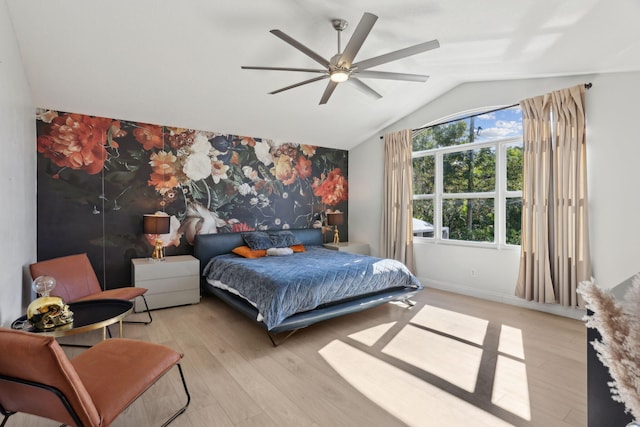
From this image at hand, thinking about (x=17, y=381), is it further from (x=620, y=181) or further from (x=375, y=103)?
(x=620, y=181)

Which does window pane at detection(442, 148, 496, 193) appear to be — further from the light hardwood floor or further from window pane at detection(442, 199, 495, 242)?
the light hardwood floor

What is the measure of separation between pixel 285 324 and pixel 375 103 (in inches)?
135

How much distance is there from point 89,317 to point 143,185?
230cm

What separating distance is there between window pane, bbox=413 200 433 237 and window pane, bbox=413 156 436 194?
0.21 meters

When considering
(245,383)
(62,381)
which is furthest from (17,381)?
(245,383)

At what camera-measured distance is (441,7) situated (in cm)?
253

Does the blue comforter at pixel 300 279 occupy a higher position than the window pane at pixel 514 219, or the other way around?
the window pane at pixel 514 219

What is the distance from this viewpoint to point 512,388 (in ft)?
7.18

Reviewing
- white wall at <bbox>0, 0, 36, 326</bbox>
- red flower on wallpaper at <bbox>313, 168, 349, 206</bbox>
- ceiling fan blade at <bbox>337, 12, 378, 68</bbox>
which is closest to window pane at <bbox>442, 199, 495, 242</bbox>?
red flower on wallpaper at <bbox>313, 168, 349, 206</bbox>

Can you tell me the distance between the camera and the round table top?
2.07m

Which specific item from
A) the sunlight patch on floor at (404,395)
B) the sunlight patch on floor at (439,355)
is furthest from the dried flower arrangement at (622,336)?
the sunlight patch on floor at (439,355)

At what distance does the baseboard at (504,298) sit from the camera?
3576 millimetres

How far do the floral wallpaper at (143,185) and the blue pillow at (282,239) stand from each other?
35cm

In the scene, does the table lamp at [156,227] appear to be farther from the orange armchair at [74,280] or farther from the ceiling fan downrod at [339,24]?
the ceiling fan downrod at [339,24]
